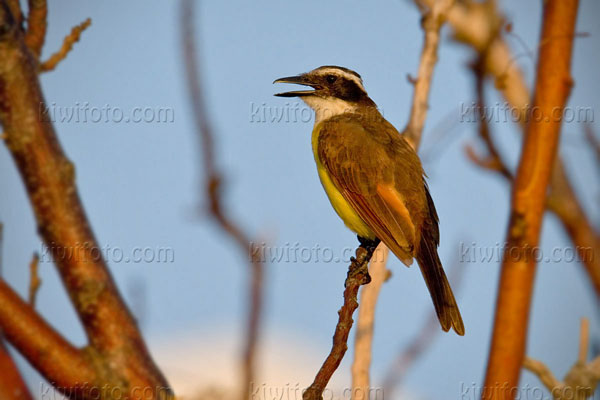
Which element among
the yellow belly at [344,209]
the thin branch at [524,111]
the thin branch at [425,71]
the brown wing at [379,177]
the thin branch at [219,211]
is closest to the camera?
the thin branch at [219,211]

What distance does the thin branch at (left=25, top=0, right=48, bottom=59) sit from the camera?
3803mm

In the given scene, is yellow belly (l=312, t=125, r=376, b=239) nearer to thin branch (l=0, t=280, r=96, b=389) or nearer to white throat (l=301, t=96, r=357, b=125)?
white throat (l=301, t=96, r=357, b=125)

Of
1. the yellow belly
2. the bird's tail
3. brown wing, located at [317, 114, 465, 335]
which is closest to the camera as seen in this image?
the bird's tail

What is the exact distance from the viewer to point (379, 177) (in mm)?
5203

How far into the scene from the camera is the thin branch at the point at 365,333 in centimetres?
348

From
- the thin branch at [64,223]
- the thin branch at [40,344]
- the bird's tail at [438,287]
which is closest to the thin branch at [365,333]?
the bird's tail at [438,287]

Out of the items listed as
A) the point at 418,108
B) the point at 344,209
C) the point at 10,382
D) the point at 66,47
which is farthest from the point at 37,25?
the point at 344,209

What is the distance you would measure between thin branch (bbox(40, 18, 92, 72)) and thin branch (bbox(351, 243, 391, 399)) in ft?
7.04

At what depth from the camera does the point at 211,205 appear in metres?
2.34

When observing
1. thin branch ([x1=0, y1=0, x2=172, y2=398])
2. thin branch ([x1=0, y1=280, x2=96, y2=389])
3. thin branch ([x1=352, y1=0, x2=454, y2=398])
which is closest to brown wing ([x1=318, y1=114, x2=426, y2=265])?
thin branch ([x1=352, y1=0, x2=454, y2=398])

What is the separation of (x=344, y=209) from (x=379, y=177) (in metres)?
0.35

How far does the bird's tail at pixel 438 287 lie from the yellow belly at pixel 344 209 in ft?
1.53

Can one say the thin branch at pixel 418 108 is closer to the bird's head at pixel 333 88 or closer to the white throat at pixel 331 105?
the bird's head at pixel 333 88

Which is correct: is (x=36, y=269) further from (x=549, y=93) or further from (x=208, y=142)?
(x=549, y=93)
